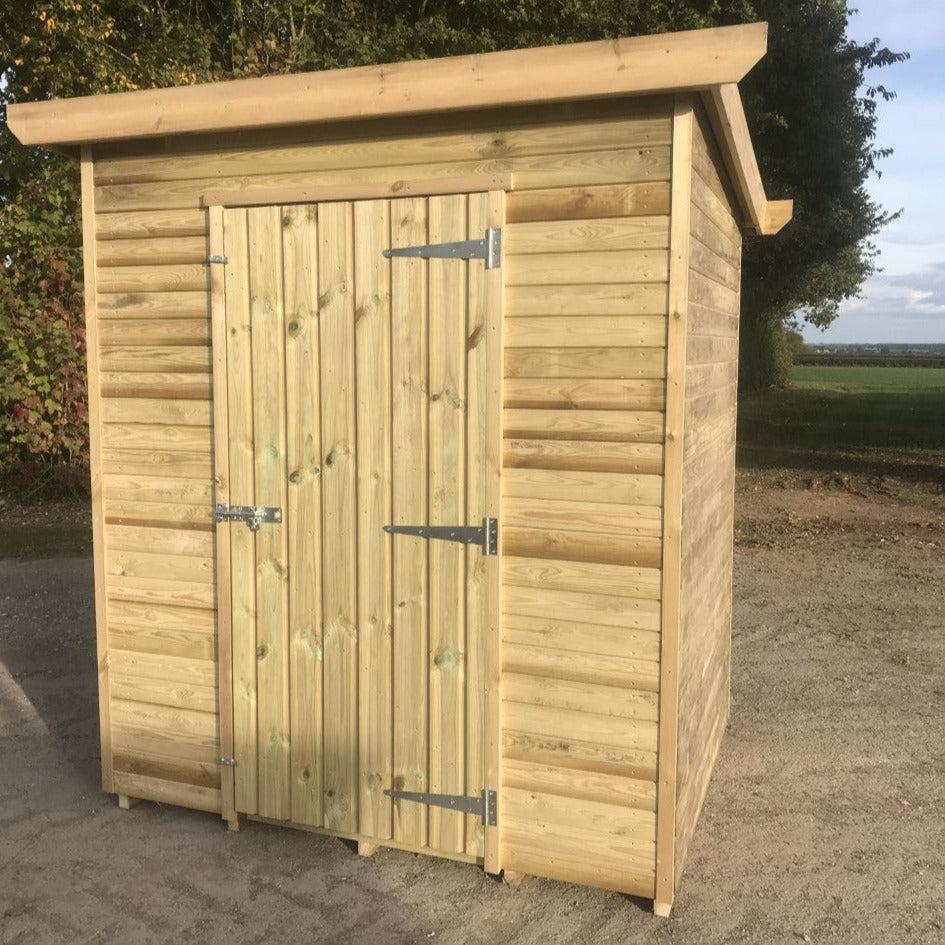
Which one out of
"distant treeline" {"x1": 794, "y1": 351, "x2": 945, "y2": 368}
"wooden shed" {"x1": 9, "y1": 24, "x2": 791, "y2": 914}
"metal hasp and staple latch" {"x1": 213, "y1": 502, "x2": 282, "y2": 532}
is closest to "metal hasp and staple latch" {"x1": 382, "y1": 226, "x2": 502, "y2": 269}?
"wooden shed" {"x1": 9, "y1": 24, "x2": 791, "y2": 914}

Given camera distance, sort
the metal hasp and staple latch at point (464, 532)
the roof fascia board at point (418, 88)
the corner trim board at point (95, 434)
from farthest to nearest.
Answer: the corner trim board at point (95, 434) → the metal hasp and staple latch at point (464, 532) → the roof fascia board at point (418, 88)

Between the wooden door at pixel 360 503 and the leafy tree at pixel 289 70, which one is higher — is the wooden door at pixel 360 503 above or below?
below

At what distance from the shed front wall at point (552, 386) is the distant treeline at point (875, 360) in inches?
2310

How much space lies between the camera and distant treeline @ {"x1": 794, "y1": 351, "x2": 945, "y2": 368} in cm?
6053

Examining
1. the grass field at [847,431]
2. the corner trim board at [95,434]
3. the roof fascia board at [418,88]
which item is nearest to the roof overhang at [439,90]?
the roof fascia board at [418,88]

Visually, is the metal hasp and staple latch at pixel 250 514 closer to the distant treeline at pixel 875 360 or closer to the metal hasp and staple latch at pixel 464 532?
the metal hasp and staple latch at pixel 464 532

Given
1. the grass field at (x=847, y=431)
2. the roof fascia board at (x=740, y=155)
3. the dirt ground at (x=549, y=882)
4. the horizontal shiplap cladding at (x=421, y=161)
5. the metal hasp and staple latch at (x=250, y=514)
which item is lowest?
the dirt ground at (x=549, y=882)

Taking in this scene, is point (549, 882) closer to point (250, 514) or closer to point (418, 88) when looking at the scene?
point (250, 514)

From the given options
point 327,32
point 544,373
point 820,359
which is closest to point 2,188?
point 327,32

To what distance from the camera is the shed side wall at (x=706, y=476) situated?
3.72 m

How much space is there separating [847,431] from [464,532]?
1959cm

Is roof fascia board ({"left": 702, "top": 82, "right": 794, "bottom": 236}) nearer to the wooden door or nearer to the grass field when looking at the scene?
the wooden door

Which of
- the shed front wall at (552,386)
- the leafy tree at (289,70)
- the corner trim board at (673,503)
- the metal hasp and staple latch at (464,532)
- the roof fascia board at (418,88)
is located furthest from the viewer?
the leafy tree at (289,70)

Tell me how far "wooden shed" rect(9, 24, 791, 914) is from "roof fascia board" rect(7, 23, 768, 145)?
0.01 metres
